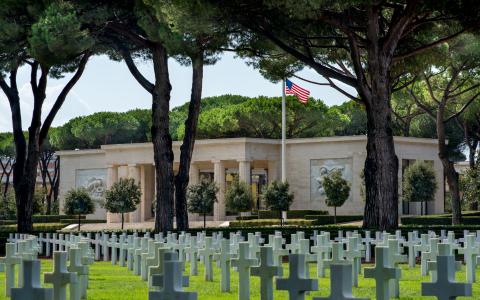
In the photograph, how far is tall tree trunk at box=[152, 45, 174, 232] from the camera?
31.9 m

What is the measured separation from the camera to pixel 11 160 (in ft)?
299

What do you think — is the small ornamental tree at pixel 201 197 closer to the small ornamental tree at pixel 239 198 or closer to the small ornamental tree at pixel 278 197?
the small ornamental tree at pixel 239 198

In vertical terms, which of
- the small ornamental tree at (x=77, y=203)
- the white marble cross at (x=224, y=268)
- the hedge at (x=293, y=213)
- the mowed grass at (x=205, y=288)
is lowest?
the mowed grass at (x=205, y=288)

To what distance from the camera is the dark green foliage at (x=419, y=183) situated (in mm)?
54875

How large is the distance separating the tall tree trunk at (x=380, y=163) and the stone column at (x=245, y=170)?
3136cm

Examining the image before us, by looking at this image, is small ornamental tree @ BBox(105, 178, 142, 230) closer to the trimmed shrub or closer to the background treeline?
the trimmed shrub

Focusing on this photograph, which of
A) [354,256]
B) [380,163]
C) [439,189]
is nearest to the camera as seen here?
[354,256]

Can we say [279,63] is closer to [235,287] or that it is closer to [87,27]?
[87,27]

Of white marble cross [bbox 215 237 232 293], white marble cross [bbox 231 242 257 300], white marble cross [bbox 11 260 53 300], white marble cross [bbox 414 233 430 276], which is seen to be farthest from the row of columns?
white marble cross [bbox 11 260 53 300]

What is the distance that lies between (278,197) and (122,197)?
9554 millimetres

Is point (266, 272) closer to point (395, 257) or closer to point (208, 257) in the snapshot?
point (395, 257)

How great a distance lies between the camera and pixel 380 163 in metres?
27.5

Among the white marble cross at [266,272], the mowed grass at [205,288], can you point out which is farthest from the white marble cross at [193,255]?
the white marble cross at [266,272]

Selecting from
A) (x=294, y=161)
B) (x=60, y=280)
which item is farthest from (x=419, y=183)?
(x=60, y=280)
